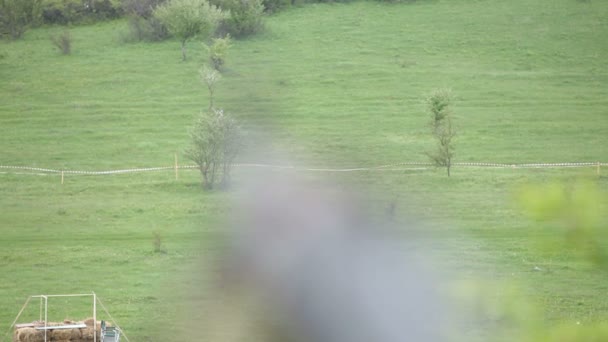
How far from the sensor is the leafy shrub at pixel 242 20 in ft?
135

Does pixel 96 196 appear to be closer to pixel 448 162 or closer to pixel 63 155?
pixel 63 155

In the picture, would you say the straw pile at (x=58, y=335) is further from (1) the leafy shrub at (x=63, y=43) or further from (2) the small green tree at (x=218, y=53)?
(1) the leafy shrub at (x=63, y=43)

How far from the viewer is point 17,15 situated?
4297 centimetres

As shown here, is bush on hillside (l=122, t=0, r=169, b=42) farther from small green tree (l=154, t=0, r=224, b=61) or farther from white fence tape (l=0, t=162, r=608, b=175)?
white fence tape (l=0, t=162, r=608, b=175)

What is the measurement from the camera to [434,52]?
3938 cm

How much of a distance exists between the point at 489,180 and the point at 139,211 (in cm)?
919

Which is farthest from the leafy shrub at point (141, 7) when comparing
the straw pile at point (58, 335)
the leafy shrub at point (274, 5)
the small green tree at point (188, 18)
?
the straw pile at point (58, 335)

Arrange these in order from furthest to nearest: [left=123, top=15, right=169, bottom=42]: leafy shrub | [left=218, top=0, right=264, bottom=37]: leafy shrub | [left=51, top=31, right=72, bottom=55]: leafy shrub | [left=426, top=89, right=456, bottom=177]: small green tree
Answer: [left=123, top=15, right=169, bottom=42]: leafy shrub, [left=218, top=0, right=264, bottom=37]: leafy shrub, [left=51, top=31, right=72, bottom=55]: leafy shrub, [left=426, top=89, right=456, bottom=177]: small green tree

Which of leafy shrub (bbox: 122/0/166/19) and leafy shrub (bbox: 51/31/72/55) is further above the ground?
leafy shrub (bbox: 122/0/166/19)

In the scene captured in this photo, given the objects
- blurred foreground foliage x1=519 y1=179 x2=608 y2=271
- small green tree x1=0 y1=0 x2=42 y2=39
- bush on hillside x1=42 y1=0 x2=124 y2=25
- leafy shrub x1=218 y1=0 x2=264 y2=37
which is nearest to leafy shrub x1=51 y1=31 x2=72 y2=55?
small green tree x1=0 y1=0 x2=42 y2=39

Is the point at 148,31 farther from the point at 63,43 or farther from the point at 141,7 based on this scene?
the point at 63,43

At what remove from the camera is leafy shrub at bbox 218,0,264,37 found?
4128 cm

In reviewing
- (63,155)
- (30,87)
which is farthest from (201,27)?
(63,155)

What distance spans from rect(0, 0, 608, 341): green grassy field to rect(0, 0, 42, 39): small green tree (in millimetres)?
857
